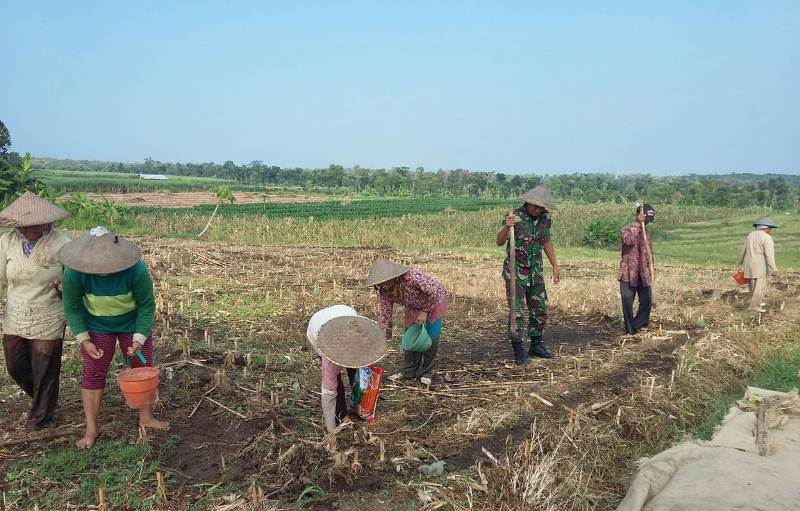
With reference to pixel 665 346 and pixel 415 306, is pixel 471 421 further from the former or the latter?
pixel 665 346

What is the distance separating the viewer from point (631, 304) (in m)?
Answer: 8.16

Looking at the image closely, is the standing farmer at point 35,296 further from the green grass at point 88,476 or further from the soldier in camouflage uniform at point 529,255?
the soldier in camouflage uniform at point 529,255

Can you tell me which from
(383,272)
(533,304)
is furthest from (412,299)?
(533,304)

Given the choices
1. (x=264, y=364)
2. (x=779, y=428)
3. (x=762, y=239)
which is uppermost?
(x=762, y=239)

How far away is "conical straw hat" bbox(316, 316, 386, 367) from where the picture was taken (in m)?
4.14

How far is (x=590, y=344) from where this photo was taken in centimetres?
779

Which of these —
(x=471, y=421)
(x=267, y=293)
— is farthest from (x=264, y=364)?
(x=267, y=293)

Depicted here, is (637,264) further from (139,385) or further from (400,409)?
(139,385)

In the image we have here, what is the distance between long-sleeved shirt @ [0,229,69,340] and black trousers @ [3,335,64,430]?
88 millimetres

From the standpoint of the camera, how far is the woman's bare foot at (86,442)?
437 centimetres

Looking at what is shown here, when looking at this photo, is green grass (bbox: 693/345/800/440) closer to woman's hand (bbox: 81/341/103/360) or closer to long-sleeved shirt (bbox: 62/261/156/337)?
long-sleeved shirt (bbox: 62/261/156/337)

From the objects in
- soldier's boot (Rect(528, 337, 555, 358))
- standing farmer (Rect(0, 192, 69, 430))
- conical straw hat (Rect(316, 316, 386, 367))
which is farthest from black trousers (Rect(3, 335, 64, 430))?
soldier's boot (Rect(528, 337, 555, 358))

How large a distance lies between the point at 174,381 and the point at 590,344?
486 centimetres

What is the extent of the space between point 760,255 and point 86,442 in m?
9.24
